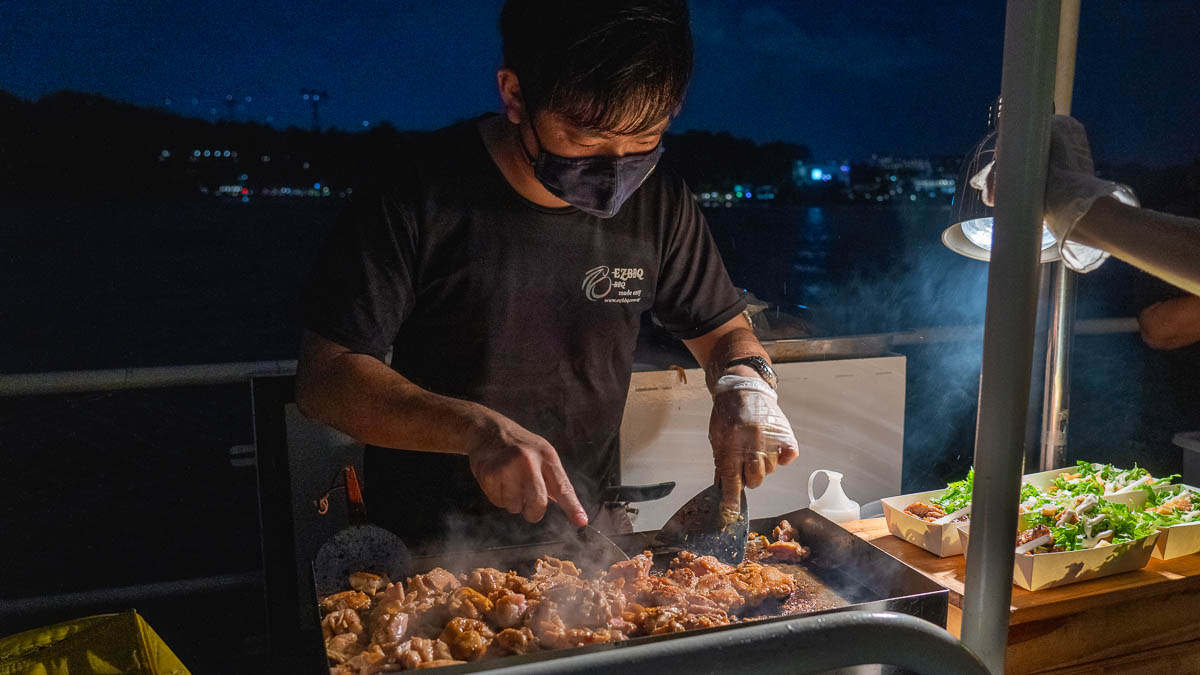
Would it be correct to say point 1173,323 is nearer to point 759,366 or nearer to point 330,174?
point 759,366

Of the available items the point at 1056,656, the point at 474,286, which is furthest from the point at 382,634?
the point at 1056,656

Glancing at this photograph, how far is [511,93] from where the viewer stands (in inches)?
75.6

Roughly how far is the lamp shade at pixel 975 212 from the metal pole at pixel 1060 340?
668mm

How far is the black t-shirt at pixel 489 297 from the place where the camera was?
80.9 inches

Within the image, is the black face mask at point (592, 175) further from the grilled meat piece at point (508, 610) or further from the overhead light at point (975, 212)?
the grilled meat piece at point (508, 610)

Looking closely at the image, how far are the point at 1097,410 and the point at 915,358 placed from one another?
4.79 meters

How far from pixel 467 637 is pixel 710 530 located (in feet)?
2.42

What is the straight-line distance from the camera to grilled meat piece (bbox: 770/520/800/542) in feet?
6.89

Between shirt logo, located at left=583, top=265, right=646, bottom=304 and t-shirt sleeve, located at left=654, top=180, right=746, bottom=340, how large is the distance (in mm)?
163

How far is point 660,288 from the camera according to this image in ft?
8.18

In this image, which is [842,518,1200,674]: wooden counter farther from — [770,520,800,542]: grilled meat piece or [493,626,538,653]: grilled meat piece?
[493,626,538,653]: grilled meat piece

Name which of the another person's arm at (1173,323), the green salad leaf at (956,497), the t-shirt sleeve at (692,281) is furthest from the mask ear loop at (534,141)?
the another person's arm at (1173,323)

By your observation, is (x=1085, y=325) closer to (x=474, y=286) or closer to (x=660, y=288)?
(x=660, y=288)

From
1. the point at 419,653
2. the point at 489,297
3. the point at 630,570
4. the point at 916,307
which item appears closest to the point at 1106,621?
the point at 630,570
